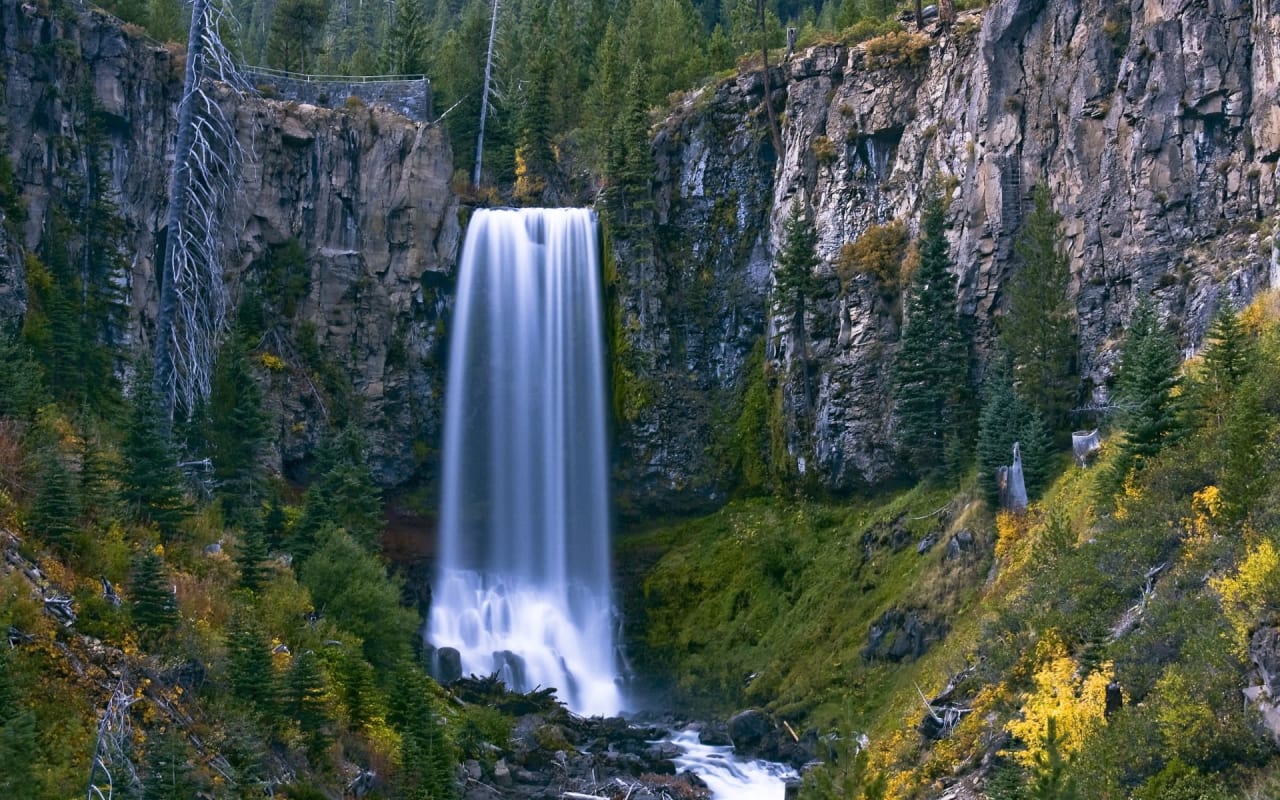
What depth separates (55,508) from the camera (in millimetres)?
23188

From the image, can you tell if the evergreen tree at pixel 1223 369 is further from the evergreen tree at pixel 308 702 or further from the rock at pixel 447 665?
the rock at pixel 447 665

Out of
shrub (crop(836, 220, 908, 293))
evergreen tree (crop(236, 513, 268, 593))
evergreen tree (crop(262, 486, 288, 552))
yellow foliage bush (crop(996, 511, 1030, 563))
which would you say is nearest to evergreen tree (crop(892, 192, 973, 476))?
shrub (crop(836, 220, 908, 293))

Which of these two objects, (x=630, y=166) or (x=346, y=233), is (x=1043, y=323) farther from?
(x=346, y=233)

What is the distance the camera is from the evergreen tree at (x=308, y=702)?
24.1m

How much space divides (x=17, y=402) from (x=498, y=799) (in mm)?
13108

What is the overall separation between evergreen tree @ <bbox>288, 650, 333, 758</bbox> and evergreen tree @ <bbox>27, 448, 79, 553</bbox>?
4446 mm

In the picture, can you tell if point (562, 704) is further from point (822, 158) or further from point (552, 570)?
point (822, 158)

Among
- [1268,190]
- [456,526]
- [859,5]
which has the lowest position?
[456,526]

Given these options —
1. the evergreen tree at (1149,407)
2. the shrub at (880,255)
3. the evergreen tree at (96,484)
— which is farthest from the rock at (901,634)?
the evergreen tree at (96,484)

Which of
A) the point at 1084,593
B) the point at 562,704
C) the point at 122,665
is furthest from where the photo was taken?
the point at 562,704

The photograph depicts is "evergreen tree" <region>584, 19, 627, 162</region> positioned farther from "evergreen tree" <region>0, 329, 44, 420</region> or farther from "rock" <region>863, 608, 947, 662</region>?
"evergreen tree" <region>0, 329, 44, 420</region>

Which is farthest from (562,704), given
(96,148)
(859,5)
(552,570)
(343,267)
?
(859,5)

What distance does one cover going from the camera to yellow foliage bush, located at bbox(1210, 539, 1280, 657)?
21.3m

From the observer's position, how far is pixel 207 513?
30250mm
